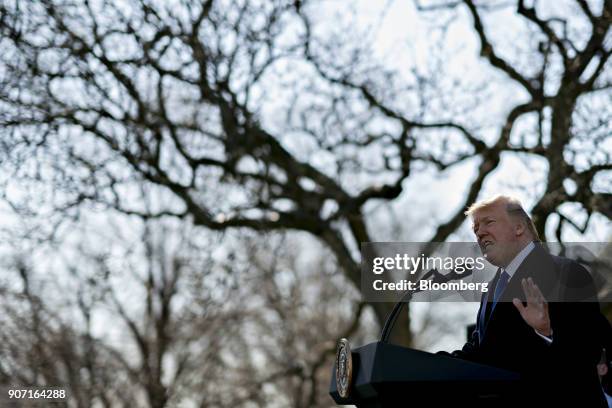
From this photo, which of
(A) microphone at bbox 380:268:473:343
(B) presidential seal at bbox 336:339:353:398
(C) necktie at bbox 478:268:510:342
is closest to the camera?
(B) presidential seal at bbox 336:339:353:398

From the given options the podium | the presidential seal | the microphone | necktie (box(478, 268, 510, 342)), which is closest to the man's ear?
necktie (box(478, 268, 510, 342))

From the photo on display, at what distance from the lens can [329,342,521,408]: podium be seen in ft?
9.45

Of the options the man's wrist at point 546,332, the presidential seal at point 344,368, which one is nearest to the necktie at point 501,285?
the man's wrist at point 546,332

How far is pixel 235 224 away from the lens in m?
11.4

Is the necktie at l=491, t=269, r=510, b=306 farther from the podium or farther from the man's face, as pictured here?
the podium

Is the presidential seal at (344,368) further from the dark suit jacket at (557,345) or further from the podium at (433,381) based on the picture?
the dark suit jacket at (557,345)

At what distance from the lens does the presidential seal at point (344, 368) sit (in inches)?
125

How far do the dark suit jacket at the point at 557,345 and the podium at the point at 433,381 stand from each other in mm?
94

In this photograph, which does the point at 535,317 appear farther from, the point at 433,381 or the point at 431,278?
the point at 431,278

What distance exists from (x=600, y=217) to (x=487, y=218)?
5679 millimetres

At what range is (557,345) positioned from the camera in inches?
114

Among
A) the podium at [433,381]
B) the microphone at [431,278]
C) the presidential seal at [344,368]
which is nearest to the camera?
the podium at [433,381]

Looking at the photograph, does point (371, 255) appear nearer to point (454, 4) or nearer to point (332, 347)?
point (454, 4)

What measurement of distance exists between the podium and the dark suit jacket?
0.09 m
